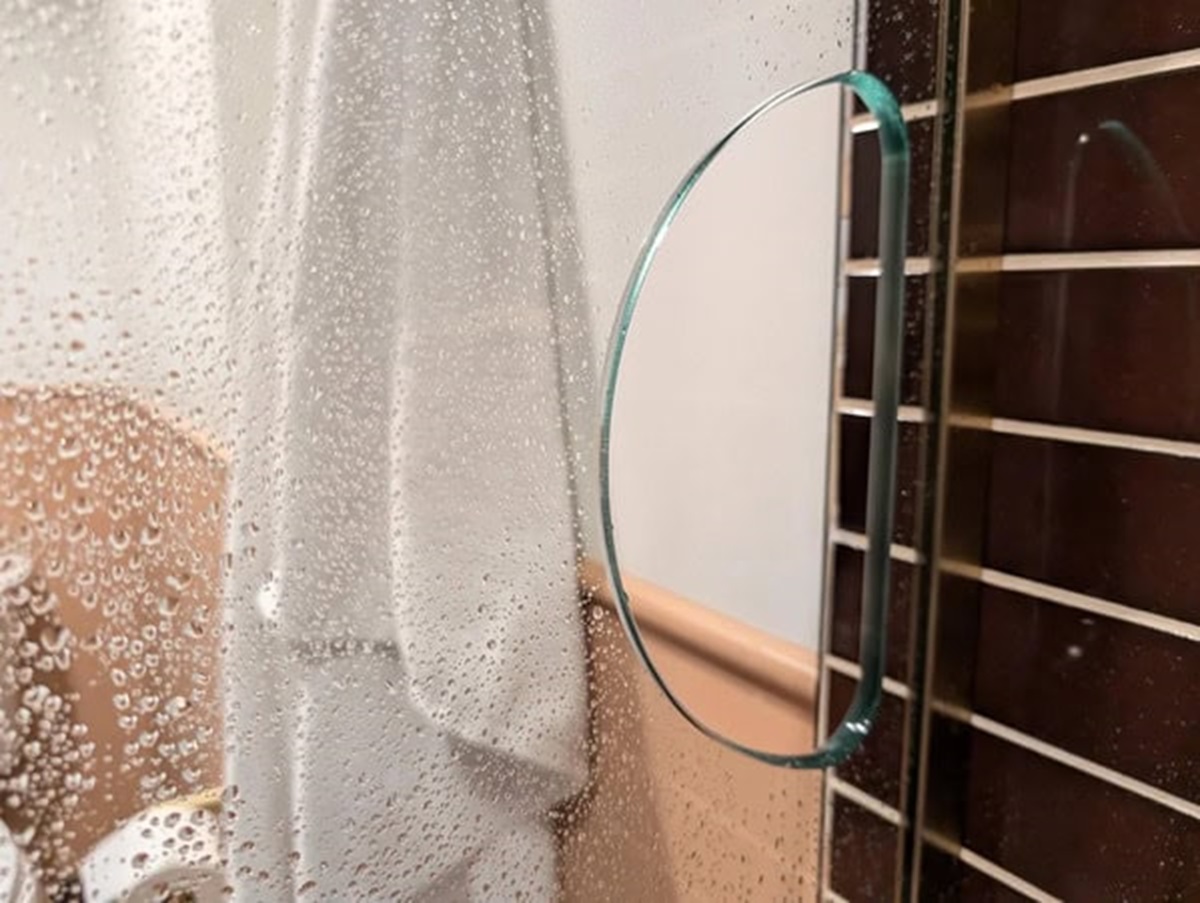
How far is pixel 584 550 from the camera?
2.04 ft

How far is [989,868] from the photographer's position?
2.32 ft

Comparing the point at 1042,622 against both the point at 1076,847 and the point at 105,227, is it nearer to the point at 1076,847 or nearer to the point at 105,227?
the point at 1076,847

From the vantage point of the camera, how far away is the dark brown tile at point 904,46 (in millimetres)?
659

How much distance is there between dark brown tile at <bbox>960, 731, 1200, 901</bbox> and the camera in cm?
60

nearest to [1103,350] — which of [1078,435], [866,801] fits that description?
[1078,435]

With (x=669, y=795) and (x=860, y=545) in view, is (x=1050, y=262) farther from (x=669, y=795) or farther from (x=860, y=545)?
(x=669, y=795)

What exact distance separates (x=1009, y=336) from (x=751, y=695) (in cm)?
28

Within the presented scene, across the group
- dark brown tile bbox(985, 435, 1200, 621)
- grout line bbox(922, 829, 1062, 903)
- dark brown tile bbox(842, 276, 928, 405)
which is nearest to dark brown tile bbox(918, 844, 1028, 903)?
grout line bbox(922, 829, 1062, 903)

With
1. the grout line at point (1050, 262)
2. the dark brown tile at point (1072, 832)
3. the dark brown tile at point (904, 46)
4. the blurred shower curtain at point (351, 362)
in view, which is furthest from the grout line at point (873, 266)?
the dark brown tile at point (1072, 832)

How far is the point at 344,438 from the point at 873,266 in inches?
14.5

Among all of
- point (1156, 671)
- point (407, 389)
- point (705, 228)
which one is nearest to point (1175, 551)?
point (1156, 671)

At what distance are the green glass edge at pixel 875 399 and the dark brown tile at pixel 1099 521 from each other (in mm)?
72

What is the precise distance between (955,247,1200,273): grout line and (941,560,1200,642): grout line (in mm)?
194

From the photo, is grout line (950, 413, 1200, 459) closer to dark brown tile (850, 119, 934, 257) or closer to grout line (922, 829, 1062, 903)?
dark brown tile (850, 119, 934, 257)
